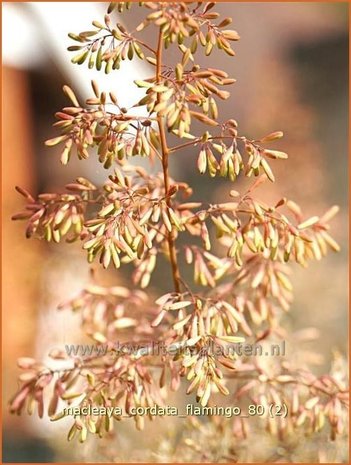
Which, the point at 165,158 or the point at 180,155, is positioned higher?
the point at 180,155

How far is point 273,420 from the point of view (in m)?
1.53

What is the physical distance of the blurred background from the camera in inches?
113

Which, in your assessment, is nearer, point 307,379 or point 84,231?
point 84,231

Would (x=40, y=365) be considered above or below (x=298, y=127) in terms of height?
below

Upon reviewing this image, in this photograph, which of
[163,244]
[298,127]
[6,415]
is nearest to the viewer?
[163,244]

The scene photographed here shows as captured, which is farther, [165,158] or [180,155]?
[180,155]

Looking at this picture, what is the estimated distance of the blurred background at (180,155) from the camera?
2859 mm

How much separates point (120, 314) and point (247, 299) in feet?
0.86

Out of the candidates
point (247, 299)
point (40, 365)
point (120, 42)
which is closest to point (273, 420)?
point (247, 299)

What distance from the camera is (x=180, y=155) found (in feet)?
13.1

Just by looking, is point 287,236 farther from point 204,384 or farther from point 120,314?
point 120,314

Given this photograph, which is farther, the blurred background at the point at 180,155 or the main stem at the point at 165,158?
the blurred background at the point at 180,155

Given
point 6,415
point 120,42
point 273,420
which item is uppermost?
point 120,42

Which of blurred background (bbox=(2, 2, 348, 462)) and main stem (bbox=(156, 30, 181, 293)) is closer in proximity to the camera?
main stem (bbox=(156, 30, 181, 293))
